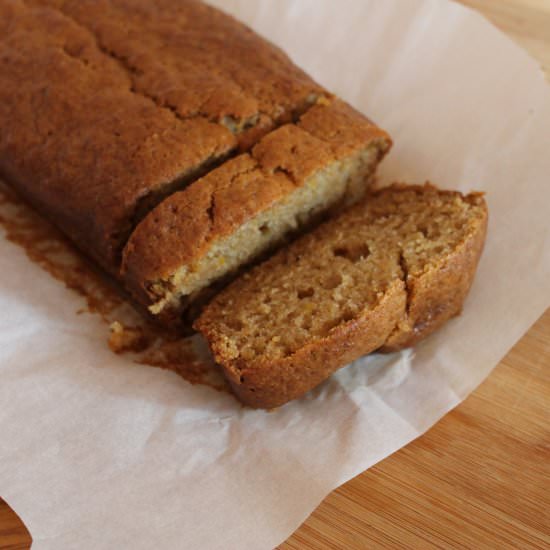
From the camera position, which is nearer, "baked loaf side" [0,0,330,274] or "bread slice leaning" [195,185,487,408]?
"bread slice leaning" [195,185,487,408]

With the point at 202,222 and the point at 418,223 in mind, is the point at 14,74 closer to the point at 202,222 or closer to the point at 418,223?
the point at 202,222

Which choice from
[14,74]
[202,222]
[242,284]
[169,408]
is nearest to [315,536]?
[169,408]

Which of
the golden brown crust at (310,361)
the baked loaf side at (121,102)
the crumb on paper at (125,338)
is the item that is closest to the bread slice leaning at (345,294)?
the golden brown crust at (310,361)

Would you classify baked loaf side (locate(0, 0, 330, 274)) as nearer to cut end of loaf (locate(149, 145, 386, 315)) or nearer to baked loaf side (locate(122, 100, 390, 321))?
baked loaf side (locate(122, 100, 390, 321))

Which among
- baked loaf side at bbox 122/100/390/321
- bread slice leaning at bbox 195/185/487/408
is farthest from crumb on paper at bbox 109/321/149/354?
bread slice leaning at bbox 195/185/487/408

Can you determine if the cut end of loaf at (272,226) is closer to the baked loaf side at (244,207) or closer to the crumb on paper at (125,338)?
the baked loaf side at (244,207)

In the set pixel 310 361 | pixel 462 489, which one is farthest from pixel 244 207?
pixel 462 489

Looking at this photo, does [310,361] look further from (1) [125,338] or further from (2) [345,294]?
(1) [125,338]
